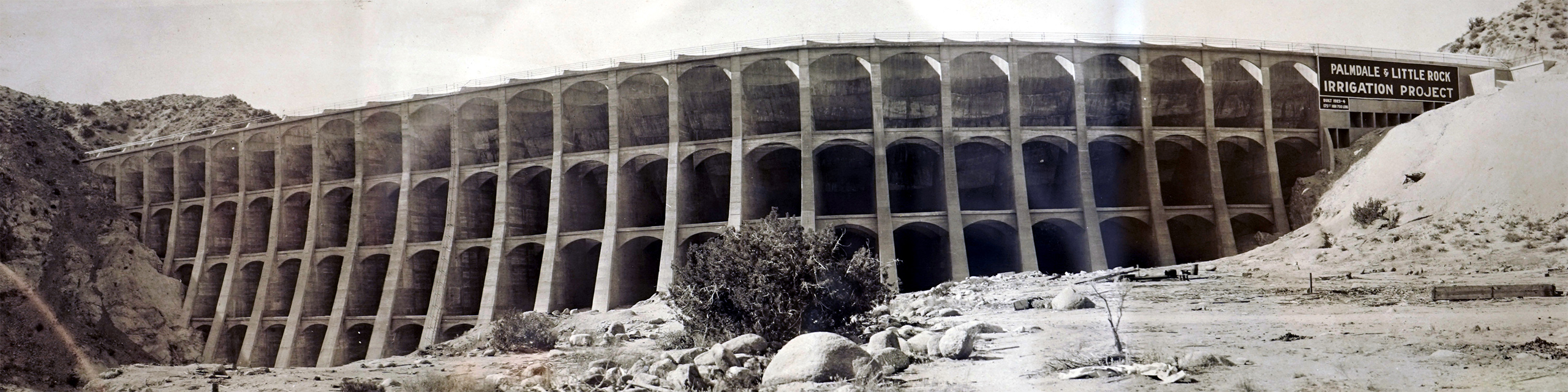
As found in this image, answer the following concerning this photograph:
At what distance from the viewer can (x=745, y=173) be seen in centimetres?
2958

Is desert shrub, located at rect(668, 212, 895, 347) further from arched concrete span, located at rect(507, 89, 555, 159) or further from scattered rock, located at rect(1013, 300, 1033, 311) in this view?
arched concrete span, located at rect(507, 89, 555, 159)

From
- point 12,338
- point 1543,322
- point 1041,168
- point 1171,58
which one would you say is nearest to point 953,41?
point 1041,168

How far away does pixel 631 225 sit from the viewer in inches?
1252

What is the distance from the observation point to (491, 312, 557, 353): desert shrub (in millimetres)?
18703

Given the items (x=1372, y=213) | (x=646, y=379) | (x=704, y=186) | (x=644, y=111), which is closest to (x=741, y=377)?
(x=646, y=379)

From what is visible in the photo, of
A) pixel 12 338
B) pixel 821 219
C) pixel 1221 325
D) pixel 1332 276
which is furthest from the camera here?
pixel 821 219

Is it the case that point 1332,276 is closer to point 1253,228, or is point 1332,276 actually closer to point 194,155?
point 1253,228

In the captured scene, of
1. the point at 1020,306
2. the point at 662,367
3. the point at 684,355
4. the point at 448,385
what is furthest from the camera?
the point at 1020,306

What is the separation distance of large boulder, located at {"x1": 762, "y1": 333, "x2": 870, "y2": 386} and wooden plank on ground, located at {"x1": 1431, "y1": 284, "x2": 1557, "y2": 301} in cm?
987

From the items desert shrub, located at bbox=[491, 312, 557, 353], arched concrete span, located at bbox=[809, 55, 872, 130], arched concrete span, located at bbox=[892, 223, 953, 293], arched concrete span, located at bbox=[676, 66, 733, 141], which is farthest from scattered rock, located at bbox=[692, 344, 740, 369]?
arched concrete span, located at bbox=[809, 55, 872, 130]

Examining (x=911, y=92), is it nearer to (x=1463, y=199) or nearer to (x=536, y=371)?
(x=1463, y=199)

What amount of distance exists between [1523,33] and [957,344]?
4090 centimetres

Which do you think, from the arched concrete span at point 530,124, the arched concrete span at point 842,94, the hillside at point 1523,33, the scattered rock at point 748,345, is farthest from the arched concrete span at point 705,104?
the hillside at point 1523,33

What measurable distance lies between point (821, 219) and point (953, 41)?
782cm
